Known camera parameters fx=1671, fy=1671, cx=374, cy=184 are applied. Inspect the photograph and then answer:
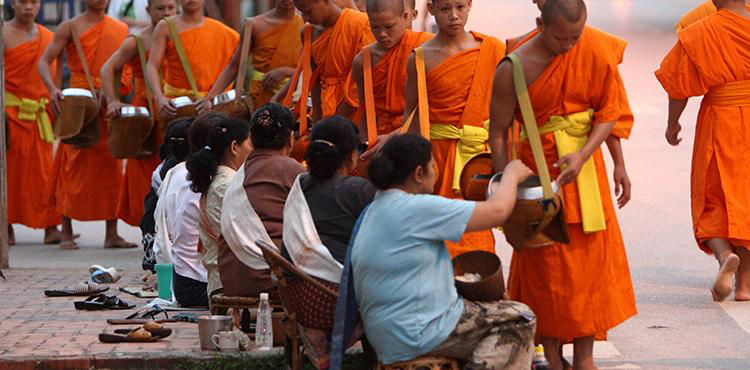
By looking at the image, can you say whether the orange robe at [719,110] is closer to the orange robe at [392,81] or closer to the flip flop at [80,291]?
the orange robe at [392,81]

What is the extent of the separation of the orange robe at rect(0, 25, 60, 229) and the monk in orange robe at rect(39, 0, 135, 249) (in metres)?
0.26

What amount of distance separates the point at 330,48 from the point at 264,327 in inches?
116

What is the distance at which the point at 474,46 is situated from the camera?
885cm

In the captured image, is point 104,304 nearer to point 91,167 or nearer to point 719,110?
point 719,110

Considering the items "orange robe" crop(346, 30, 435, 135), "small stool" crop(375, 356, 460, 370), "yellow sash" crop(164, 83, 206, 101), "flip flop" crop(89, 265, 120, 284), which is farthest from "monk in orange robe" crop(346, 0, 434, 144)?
"yellow sash" crop(164, 83, 206, 101)

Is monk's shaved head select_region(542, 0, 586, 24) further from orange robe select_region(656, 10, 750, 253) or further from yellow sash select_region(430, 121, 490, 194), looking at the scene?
orange robe select_region(656, 10, 750, 253)

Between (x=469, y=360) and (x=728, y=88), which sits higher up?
(x=728, y=88)

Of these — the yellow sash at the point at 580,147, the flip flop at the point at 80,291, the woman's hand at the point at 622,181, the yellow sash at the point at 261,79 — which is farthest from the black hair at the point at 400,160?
the yellow sash at the point at 261,79

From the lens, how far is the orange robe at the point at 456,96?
28.7 ft

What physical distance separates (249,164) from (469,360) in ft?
6.87

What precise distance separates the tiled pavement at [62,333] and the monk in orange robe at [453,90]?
158cm

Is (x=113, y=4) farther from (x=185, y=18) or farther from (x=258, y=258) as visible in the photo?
(x=258, y=258)

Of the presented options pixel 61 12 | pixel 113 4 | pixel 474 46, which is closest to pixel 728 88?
pixel 474 46

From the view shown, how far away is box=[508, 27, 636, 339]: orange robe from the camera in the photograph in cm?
709
